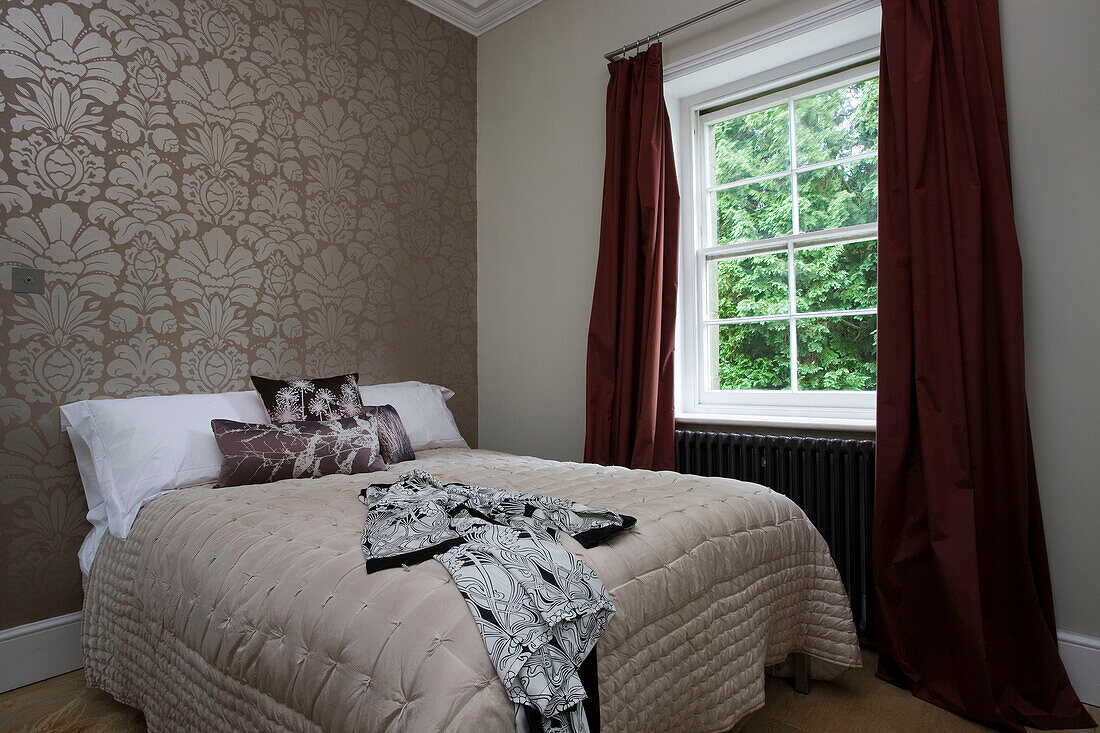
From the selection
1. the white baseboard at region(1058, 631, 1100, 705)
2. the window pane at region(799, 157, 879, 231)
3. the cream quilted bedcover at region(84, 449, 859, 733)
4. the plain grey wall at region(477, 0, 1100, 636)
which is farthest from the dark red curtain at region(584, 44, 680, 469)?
the white baseboard at region(1058, 631, 1100, 705)

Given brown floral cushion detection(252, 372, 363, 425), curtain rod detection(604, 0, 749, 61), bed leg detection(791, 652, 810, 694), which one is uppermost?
curtain rod detection(604, 0, 749, 61)

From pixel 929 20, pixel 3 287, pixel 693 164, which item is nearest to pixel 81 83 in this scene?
pixel 3 287

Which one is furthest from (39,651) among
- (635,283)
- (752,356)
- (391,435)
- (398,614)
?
(752,356)

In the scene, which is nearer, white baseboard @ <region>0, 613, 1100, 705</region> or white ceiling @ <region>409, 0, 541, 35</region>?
white baseboard @ <region>0, 613, 1100, 705</region>

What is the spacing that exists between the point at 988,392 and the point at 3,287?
3128mm

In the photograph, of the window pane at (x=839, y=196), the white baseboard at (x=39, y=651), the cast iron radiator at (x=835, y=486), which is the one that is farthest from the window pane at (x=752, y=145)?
the white baseboard at (x=39, y=651)

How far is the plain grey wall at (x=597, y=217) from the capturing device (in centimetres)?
192

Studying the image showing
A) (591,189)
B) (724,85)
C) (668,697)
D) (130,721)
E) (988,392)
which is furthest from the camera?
(591,189)

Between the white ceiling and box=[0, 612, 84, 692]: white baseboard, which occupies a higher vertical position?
the white ceiling

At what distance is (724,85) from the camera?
285 cm

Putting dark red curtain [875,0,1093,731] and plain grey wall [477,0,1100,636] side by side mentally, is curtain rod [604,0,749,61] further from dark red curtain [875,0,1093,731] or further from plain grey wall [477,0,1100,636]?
dark red curtain [875,0,1093,731]

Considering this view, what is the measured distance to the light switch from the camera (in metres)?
2.10

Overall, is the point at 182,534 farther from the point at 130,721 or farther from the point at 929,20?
the point at 929,20

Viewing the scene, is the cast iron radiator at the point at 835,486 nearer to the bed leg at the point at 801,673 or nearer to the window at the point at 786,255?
the window at the point at 786,255
